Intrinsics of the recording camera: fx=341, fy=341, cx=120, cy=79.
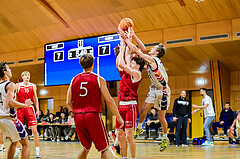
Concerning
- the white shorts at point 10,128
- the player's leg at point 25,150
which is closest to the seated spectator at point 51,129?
A: the player's leg at point 25,150

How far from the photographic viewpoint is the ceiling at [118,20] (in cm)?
1281

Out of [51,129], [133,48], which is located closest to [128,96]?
[133,48]

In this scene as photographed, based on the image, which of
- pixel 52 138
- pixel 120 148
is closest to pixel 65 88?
pixel 52 138

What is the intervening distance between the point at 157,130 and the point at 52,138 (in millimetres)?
5210

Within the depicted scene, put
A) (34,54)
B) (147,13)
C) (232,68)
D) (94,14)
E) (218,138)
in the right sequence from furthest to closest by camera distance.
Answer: (34,54), (232,68), (94,14), (147,13), (218,138)

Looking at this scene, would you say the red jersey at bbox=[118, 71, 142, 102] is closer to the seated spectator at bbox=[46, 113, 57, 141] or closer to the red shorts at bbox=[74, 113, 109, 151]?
the red shorts at bbox=[74, 113, 109, 151]

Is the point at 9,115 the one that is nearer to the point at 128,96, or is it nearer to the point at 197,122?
the point at 128,96

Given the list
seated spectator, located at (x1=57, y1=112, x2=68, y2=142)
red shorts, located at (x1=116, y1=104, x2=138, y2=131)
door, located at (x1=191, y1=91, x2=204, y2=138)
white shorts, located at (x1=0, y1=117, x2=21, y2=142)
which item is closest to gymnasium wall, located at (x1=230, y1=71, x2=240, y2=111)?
door, located at (x1=191, y1=91, x2=204, y2=138)

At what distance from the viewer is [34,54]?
693 inches

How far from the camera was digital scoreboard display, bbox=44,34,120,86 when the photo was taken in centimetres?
1371

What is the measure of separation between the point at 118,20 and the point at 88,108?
1082cm

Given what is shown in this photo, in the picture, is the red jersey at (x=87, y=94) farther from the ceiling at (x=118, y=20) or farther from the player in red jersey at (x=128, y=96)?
the ceiling at (x=118, y=20)

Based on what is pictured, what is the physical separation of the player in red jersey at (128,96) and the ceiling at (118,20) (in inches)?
312

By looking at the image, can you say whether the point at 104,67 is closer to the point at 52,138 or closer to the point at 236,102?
the point at 52,138
